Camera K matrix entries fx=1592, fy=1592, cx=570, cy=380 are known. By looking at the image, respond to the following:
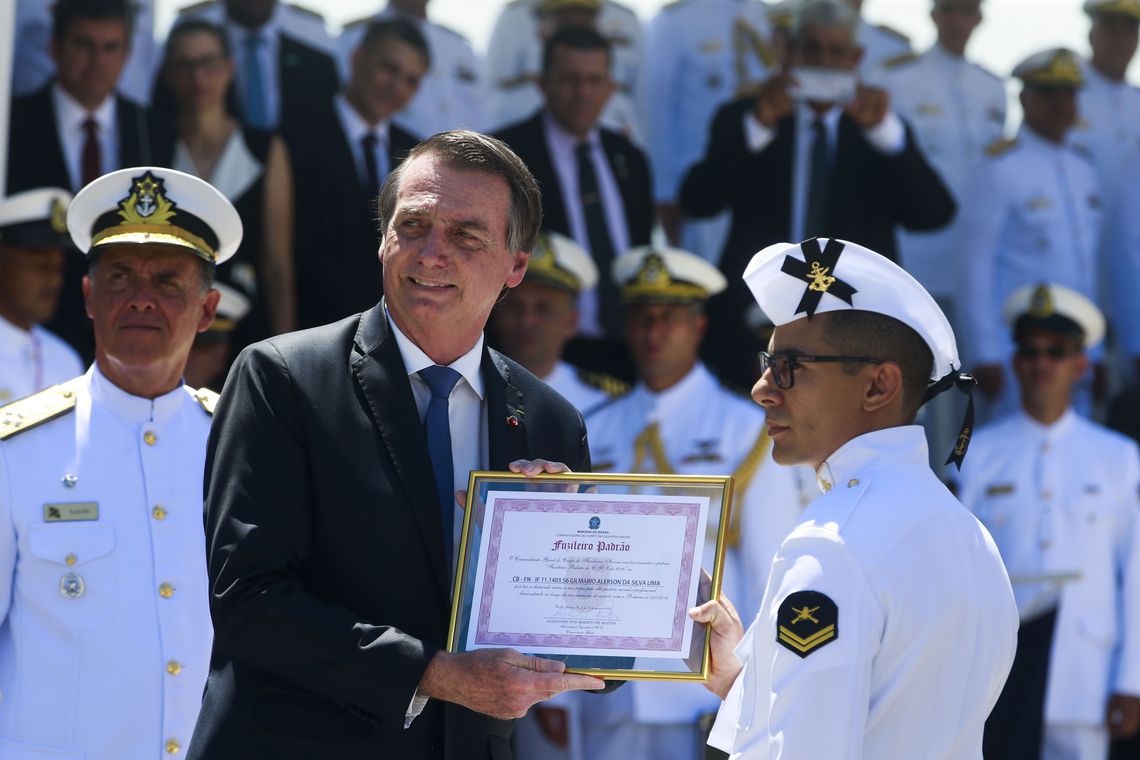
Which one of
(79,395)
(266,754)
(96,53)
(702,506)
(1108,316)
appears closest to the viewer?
(266,754)

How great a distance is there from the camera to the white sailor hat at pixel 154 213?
14.0ft

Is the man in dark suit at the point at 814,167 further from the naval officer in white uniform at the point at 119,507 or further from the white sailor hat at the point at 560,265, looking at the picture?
the naval officer in white uniform at the point at 119,507

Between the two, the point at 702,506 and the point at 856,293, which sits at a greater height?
the point at 856,293

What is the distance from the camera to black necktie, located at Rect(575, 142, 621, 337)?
8.01 metres

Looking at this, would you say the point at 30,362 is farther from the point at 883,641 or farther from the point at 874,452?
the point at 883,641

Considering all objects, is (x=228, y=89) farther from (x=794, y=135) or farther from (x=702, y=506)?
(x=702, y=506)

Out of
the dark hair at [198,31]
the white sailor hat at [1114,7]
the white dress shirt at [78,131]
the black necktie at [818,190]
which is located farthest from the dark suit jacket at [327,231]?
the white sailor hat at [1114,7]

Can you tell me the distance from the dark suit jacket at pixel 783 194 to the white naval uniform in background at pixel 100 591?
4370 millimetres

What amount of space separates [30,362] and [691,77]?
421 cm

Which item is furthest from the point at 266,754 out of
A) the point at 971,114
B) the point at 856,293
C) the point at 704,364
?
the point at 971,114

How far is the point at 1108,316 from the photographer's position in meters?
9.59

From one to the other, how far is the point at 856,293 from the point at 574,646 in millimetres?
904

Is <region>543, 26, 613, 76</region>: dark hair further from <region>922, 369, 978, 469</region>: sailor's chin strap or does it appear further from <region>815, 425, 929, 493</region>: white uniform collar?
<region>815, 425, 929, 493</region>: white uniform collar

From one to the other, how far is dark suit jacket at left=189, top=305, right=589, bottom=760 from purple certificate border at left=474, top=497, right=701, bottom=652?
0.09 metres
